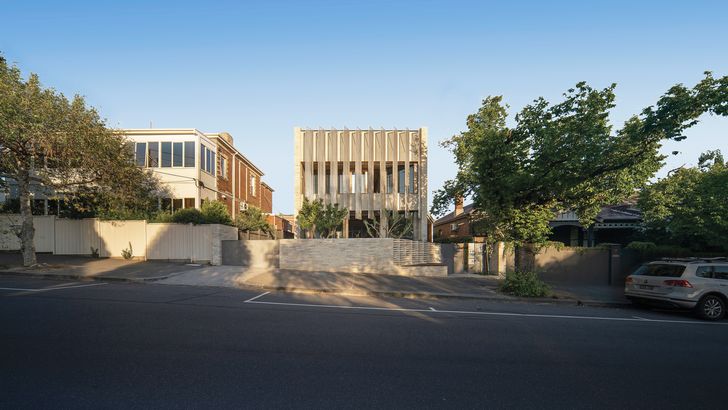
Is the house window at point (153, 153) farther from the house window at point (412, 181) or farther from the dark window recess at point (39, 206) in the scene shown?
the house window at point (412, 181)

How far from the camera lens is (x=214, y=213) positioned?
18281mm

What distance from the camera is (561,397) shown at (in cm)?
398

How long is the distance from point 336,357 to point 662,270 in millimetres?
10664

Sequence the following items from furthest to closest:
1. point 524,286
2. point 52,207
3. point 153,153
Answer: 1. point 153,153
2. point 52,207
3. point 524,286

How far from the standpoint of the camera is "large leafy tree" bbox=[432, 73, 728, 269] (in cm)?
1045

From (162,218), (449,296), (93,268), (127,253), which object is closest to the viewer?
(449,296)

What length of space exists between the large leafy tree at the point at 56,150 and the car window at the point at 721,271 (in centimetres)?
2145

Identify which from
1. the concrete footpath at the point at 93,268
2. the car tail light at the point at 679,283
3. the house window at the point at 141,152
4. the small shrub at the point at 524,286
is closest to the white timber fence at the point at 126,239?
the concrete footpath at the point at 93,268

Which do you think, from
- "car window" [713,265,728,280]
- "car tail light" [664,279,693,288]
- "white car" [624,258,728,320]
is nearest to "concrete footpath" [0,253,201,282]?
"white car" [624,258,728,320]

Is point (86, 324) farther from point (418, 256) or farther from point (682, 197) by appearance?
point (682, 197)

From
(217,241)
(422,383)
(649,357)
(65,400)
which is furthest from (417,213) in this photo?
(65,400)

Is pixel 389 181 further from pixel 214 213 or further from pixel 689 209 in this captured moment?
pixel 689 209

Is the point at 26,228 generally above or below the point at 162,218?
below

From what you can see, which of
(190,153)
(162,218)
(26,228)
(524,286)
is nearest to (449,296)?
(524,286)
